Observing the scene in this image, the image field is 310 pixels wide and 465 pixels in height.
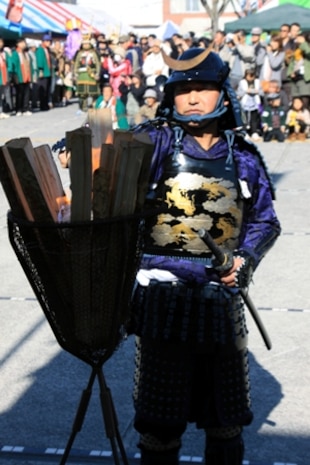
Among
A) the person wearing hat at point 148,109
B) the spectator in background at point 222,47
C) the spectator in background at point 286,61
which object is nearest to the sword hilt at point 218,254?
the person wearing hat at point 148,109

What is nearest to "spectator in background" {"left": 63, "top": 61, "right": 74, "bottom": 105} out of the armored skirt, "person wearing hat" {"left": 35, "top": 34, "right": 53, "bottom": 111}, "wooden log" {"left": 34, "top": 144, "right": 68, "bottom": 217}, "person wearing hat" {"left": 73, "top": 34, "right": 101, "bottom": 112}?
"person wearing hat" {"left": 35, "top": 34, "right": 53, "bottom": 111}

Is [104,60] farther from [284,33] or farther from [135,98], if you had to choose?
[284,33]

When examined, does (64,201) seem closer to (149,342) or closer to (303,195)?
(149,342)

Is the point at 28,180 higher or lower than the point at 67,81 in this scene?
higher

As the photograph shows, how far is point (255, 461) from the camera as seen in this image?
160 inches

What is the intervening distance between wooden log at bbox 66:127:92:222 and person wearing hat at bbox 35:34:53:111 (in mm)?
20592

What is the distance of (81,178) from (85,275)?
31 centimetres

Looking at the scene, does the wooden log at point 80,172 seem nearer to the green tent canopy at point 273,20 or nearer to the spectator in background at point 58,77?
the green tent canopy at point 273,20

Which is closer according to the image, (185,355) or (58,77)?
(185,355)

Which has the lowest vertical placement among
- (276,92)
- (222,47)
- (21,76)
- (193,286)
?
(21,76)

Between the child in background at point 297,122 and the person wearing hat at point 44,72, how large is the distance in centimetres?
899

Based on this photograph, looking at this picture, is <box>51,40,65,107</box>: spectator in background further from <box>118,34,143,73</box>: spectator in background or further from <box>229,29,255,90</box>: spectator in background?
<box>229,29,255,90</box>: spectator in background

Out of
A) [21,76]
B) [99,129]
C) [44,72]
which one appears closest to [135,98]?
[21,76]

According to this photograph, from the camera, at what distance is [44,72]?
23.4 m
